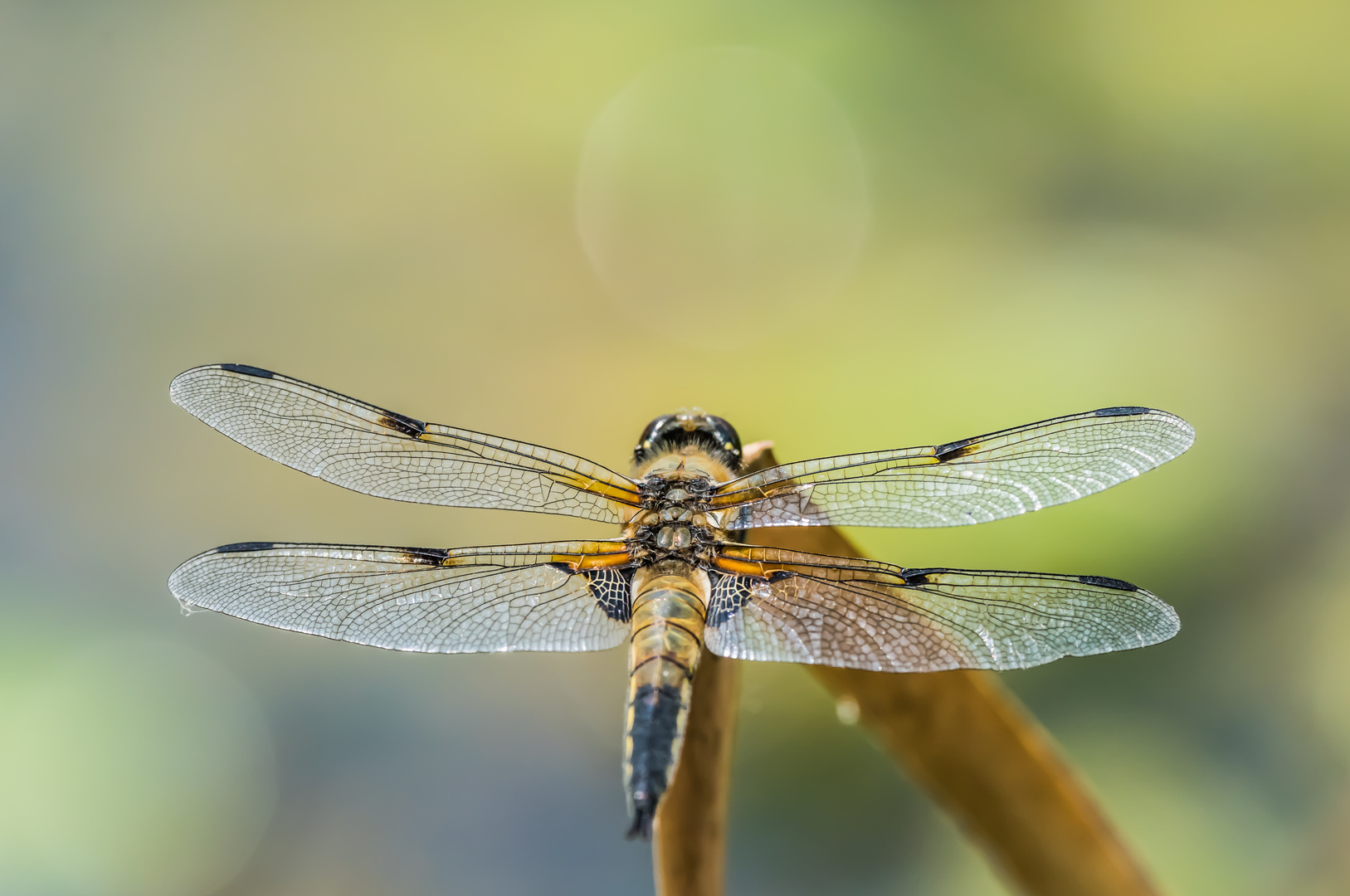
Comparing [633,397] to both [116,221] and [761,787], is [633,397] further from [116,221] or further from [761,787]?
[116,221]

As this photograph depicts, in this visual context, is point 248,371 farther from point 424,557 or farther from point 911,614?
point 911,614

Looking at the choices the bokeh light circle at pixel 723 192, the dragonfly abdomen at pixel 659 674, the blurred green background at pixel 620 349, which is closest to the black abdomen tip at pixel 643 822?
the dragonfly abdomen at pixel 659 674

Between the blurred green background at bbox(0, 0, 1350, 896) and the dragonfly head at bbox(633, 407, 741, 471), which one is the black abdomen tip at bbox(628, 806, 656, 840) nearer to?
the dragonfly head at bbox(633, 407, 741, 471)

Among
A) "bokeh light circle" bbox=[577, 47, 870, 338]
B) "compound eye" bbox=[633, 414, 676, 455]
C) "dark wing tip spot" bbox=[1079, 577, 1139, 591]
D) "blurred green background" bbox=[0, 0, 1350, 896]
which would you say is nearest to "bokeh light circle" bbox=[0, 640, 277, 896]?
"blurred green background" bbox=[0, 0, 1350, 896]

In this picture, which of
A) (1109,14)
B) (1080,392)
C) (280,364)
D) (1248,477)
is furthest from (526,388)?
(1109,14)

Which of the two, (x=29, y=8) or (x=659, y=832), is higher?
(x=29, y=8)
